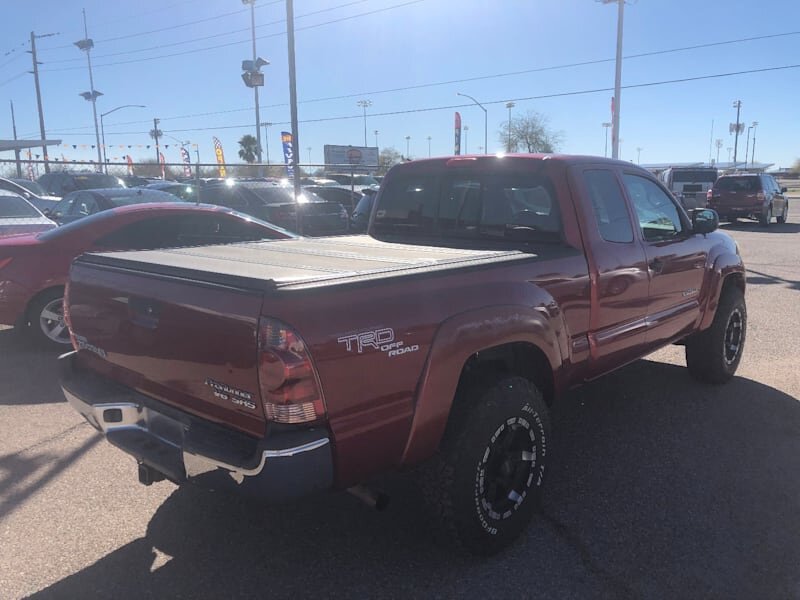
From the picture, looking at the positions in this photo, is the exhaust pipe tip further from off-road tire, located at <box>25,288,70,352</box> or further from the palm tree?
the palm tree

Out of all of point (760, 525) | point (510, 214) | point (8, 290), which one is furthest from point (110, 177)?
point (760, 525)

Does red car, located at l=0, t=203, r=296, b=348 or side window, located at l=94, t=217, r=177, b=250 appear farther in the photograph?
side window, located at l=94, t=217, r=177, b=250

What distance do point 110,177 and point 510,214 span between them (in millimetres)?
20334

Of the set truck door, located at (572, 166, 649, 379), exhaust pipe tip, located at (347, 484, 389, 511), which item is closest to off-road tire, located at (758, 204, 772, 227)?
truck door, located at (572, 166, 649, 379)

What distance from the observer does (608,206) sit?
4090 millimetres

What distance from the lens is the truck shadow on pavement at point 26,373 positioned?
16.9ft

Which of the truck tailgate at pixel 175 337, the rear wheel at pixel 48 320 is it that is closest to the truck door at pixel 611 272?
the truck tailgate at pixel 175 337

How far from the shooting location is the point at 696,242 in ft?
16.1

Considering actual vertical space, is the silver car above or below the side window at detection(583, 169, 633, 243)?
below

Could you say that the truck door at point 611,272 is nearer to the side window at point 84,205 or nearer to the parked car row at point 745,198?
the side window at point 84,205

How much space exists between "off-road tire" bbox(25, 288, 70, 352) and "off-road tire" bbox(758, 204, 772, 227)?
22.1 meters

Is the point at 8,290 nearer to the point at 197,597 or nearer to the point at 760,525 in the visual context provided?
the point at 197,597

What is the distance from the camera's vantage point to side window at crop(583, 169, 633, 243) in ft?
12.9

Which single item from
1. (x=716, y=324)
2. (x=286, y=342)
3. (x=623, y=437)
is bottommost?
(x=623, y=437)
